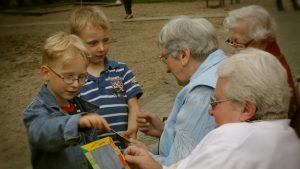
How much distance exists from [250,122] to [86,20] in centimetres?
156

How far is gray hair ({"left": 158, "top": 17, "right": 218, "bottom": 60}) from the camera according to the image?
114 inches

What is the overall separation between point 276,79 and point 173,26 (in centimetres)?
96

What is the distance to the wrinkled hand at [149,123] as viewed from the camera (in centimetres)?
342

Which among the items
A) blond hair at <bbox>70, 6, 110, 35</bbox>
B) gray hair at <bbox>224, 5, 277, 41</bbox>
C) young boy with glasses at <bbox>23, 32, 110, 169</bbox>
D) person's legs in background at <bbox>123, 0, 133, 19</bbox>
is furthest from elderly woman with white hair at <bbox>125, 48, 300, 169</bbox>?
person's legs in background at <bbox>123, 0, 133, 19</bbox>

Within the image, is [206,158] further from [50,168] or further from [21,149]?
[21,149]

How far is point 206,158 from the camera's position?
2043mm

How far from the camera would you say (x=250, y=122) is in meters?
→ 2.13

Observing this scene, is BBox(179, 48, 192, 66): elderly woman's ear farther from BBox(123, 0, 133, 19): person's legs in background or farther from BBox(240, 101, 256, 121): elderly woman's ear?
BBox(123, 0, 133, 19): person's legs in background

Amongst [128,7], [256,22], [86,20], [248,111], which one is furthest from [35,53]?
[248,111]

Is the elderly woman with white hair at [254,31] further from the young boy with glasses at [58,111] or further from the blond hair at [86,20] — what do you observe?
the young boy with glasses at [58,111]

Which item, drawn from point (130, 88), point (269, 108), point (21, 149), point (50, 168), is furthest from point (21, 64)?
point (269, 108)

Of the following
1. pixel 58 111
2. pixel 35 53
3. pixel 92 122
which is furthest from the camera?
pixel 35 53

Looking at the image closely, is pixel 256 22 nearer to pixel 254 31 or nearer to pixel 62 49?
pixel 254 31

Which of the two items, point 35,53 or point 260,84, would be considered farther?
point 35,53
